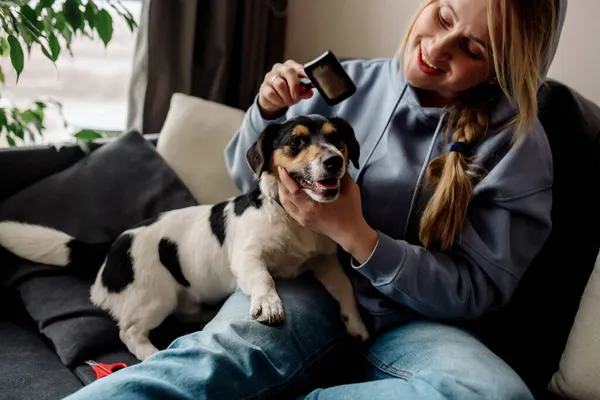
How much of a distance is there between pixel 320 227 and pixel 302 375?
1.04 ft

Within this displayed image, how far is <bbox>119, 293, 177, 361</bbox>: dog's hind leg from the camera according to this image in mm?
1542

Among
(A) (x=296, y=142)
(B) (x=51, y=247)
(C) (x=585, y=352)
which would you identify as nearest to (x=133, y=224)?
(B) (x=51, y=247)

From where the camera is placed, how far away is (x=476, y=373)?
3.59ft

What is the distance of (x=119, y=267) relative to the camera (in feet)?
5.24

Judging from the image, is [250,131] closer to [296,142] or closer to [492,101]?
[296,142]

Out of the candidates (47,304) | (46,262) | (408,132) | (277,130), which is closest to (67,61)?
(46,262)

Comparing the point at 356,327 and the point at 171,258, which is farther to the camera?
the point at 171,258

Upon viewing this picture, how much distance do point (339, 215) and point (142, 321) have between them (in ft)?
2.04

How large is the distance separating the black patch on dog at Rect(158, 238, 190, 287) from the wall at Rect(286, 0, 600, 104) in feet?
3.87

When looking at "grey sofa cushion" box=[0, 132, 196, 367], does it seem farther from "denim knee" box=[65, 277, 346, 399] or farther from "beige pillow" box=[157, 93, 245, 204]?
"denim knee" box=[65, 277, 346, 399]

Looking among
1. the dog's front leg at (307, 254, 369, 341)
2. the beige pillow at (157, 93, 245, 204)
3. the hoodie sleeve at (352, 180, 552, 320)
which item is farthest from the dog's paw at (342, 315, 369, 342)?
the beige pillow at (157, 93, 245, 204)

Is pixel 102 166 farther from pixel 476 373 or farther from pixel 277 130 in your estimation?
pixel 476 373

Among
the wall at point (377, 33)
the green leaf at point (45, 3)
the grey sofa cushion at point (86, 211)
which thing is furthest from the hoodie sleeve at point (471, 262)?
the green leaf at point (45, 3)

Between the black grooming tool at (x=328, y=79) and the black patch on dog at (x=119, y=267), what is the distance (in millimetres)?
643
